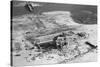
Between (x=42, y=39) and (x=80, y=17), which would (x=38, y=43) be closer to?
(x=42, y=39)

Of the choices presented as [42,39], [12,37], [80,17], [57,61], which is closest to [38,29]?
[42,39]

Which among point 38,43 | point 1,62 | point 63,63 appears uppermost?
point 38,43

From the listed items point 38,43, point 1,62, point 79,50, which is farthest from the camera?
point 79,50

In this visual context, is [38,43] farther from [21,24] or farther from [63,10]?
[63,10]

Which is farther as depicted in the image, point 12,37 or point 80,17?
point 80,17

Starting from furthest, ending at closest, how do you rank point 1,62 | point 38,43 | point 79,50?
point 79,50 < point 38,43 < point 1,62

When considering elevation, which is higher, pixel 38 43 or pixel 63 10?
pixel 63 10

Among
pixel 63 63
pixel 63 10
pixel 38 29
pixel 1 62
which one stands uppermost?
pixel 63 10

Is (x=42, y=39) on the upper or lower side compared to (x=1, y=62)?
upper

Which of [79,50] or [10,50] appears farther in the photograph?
[79,50]

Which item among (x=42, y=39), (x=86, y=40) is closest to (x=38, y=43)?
(x=42, y=39)
